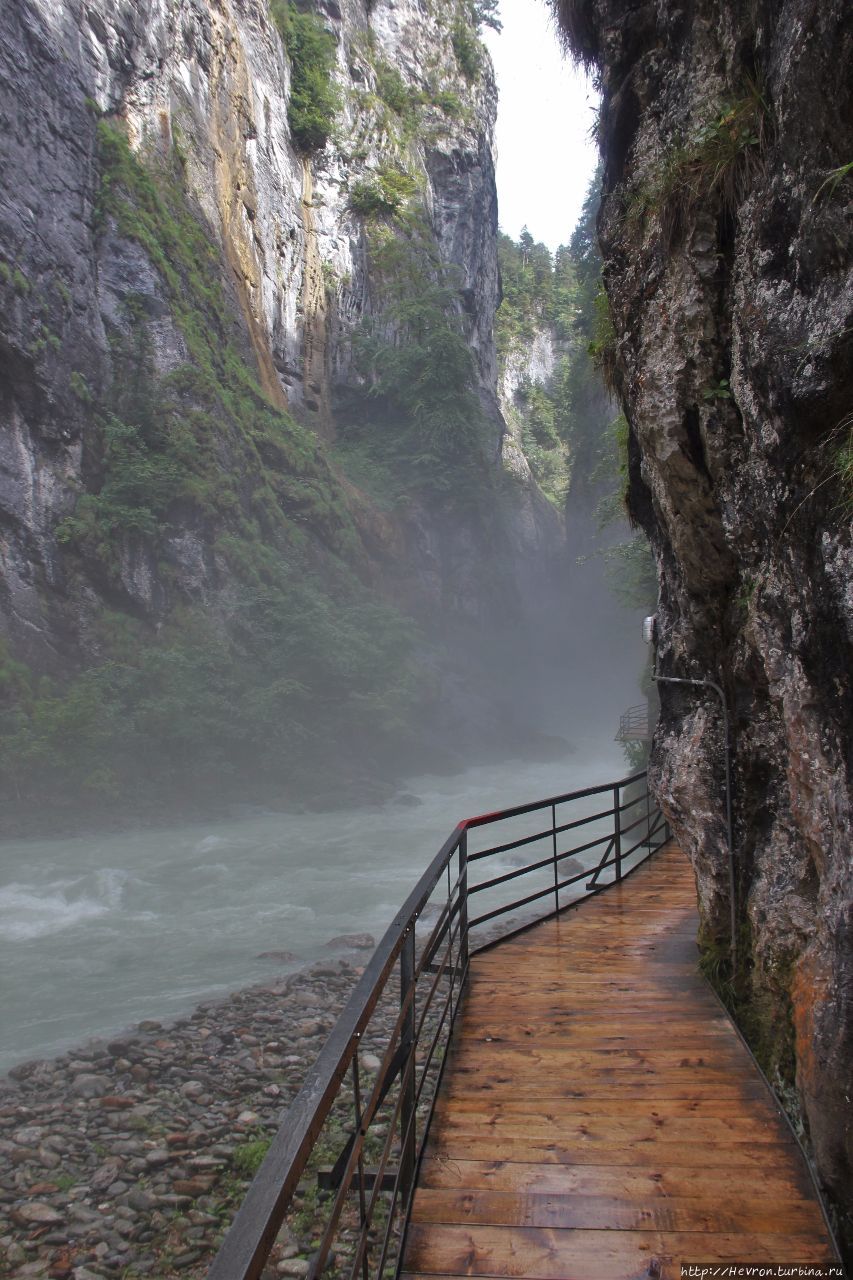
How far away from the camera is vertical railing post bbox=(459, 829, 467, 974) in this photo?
454cm

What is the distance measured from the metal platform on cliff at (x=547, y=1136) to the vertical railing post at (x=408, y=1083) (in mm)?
10

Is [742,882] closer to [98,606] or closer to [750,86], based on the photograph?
[750,86]

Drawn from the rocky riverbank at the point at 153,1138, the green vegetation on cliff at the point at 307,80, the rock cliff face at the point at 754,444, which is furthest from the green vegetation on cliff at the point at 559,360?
the rocky riverbank at the point at 153,1138

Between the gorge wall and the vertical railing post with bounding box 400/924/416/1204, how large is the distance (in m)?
17.5

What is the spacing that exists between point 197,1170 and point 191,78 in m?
28.6

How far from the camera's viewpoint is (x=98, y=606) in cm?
2083

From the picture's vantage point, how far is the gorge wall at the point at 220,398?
19.5 meters

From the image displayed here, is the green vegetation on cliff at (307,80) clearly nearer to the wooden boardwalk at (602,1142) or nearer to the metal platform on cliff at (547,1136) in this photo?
the metal platform on cliff at (547,1136)

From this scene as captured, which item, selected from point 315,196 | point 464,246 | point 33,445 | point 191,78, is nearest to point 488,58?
point 464,246

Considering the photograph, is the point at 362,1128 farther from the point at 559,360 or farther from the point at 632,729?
the point at 559,360

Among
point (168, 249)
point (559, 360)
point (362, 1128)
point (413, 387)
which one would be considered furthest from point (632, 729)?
point (559, 360)

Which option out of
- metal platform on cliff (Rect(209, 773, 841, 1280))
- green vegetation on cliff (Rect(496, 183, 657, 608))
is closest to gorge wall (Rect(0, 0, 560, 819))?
green vegetation on cliff (Rect(496, 183, 657, 608))

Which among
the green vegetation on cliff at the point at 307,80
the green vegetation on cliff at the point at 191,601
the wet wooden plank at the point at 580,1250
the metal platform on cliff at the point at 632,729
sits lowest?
the wet wooden plank at the point at 580,1250

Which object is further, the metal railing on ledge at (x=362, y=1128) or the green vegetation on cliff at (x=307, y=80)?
the green vegetation on cliff at (x=307, y=80)
